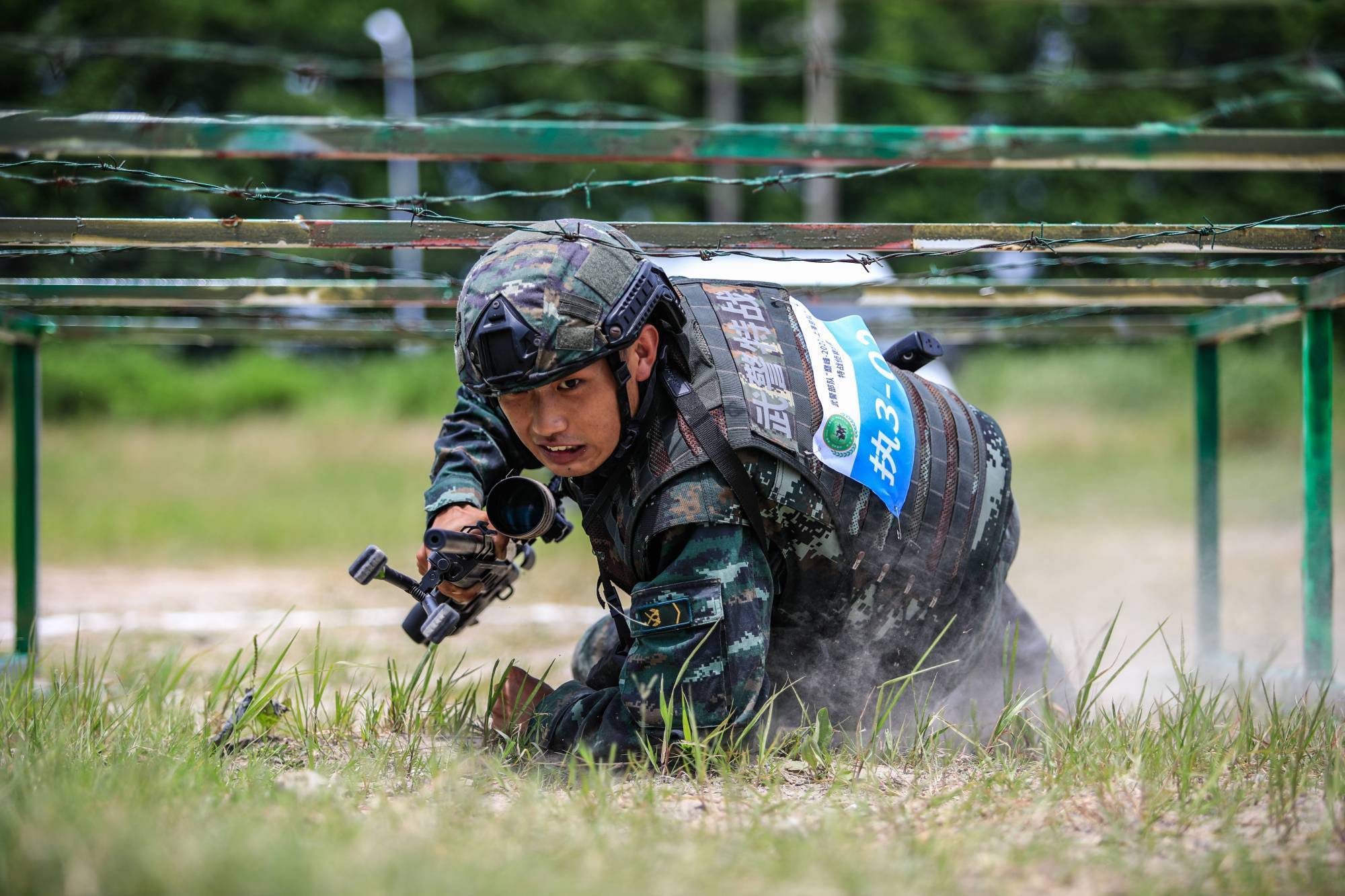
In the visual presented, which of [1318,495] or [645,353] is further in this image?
[1318,495]

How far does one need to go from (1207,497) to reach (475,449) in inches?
110

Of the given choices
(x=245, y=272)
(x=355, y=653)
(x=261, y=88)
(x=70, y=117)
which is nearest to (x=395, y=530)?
(x=355, y=653)

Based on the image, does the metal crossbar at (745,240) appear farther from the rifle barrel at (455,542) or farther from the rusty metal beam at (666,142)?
the rifle barrel at (455,542)

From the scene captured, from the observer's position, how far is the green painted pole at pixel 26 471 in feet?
12.8

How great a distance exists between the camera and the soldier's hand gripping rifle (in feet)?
8.04

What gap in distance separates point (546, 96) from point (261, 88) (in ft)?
14.5

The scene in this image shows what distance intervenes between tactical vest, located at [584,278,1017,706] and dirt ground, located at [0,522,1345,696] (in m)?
0.93

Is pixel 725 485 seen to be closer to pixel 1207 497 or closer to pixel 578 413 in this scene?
pixel 578 413

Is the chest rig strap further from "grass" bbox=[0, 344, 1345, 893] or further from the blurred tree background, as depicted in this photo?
the blurred tree background

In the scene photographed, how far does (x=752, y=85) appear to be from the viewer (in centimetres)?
2092

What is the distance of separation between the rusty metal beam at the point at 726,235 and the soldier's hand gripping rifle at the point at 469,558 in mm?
590

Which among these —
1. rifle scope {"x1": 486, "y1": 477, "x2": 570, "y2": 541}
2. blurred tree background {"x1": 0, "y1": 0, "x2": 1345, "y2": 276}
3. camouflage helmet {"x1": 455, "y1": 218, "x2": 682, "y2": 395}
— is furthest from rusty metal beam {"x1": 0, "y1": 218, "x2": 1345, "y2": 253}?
blurred tree background {"x1": 0, "y1": 0, "x2": 1345, "y2": 276}

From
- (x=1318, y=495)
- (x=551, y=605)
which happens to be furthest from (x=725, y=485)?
(x=551, y=605)

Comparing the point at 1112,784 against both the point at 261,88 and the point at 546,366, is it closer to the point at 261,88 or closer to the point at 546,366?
the point at 546,366
